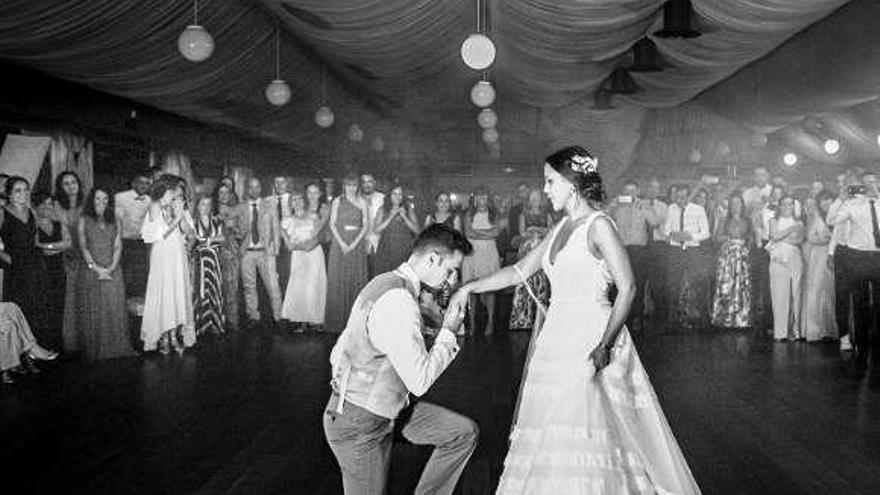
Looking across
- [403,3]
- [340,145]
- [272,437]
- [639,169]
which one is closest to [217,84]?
[403,3]

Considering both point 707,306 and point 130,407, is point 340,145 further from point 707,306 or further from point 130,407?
point 130,407

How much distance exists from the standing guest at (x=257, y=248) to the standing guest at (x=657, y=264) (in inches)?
171

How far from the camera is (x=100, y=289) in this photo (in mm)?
6973

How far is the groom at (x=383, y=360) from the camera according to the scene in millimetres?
2430

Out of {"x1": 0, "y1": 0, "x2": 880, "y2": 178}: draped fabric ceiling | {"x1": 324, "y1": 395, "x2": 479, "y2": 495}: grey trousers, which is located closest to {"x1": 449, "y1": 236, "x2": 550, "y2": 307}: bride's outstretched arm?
{"x1": 324, "y1": 395, "x2": 479, "y2": 495}: grey trousers

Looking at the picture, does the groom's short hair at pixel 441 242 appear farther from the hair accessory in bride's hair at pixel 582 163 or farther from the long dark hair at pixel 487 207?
the long dark hair at pixel 487 207

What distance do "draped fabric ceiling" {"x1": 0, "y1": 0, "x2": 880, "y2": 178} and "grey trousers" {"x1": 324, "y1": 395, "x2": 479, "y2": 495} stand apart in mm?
4417

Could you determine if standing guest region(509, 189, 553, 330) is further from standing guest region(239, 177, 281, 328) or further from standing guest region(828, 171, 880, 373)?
standing guest region(828, 171, 880, 373)

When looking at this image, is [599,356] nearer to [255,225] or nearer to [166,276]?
[166,276]

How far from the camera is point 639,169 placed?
19.2 metres

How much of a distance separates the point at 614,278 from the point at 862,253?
17.6 ft

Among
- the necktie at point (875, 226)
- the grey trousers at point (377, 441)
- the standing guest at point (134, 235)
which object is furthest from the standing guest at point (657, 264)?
the grey trousers at point (377, 441)

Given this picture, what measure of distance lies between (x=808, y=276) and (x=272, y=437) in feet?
20.0

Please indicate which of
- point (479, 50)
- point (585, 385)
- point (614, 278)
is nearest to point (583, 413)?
point (585, 385)
